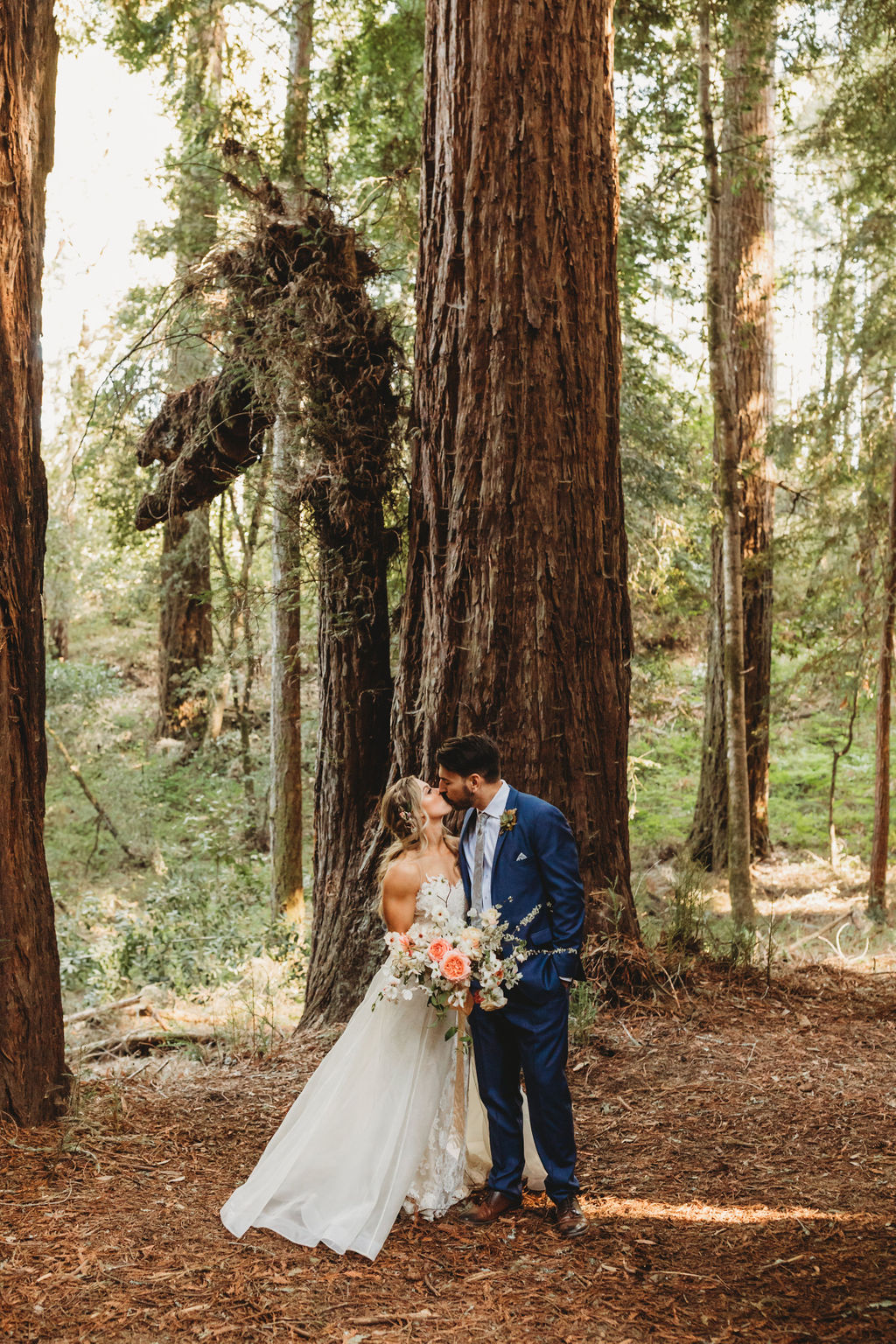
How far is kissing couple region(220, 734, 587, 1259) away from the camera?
4.42m

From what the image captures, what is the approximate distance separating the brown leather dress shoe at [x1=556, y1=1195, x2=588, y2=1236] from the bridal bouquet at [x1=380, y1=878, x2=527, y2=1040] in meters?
0.81

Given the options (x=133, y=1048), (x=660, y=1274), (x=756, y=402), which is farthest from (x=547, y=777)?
(x=756, y=402)

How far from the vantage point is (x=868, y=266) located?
13148 millimetres

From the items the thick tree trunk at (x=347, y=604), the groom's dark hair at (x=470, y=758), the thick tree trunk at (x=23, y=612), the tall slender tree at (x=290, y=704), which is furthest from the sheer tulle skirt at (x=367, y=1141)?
the tall slender tree at (x=290, y=704)

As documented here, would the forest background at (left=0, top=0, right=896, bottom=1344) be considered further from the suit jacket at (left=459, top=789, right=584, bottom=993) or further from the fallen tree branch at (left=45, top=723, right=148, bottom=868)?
the fallen tree branch at (left=45, top=723, right=148, bottom=868)

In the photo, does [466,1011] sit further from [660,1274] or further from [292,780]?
[292,780]

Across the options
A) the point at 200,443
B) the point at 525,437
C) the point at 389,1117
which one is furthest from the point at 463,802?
the point at 200,443

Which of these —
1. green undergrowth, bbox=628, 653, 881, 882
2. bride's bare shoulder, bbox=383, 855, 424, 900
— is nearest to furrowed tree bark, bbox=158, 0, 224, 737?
bride's bare shoulder, bbox=383, 855, 424, 900

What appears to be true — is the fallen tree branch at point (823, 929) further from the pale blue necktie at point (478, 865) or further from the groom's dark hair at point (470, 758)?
the groom's dark hair at point (470, 758)

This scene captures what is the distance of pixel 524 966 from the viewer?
449 cm

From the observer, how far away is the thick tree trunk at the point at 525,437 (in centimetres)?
659

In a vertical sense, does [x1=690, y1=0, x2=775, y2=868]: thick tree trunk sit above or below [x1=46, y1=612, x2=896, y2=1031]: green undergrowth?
above

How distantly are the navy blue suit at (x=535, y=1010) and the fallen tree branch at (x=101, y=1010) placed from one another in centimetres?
643

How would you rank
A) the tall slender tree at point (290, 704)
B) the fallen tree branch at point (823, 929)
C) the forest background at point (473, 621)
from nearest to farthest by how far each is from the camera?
1. the forest background at point (473, 621)
2. the fallen tree branch at point (823, 929)
3. the tall slender tree at point (290, 704)
